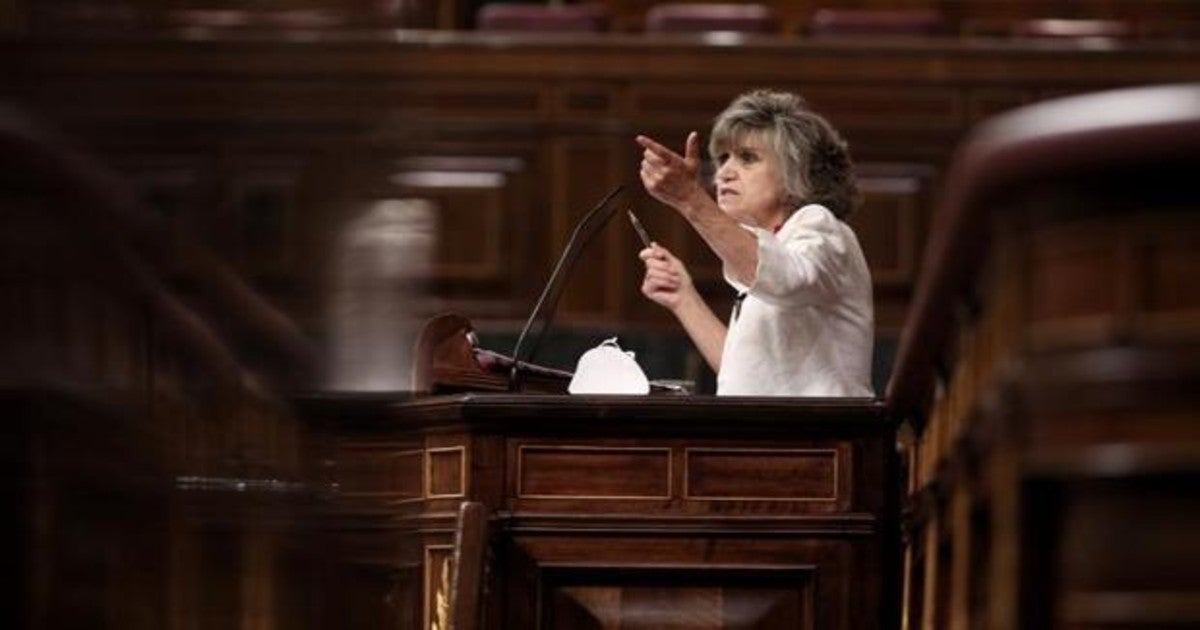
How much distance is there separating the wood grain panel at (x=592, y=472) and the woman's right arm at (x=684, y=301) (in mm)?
644

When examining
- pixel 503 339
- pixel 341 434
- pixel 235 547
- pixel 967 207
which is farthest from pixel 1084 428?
pixel 503 339

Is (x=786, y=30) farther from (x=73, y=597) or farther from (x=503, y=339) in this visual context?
(x=73, y=597)

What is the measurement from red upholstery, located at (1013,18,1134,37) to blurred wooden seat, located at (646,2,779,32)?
916 mm

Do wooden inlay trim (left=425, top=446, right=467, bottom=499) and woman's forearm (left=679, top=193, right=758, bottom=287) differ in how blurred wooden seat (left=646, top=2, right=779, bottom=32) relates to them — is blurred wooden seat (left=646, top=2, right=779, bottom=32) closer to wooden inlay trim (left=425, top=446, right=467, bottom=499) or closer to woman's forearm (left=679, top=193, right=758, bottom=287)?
woman's forearm (left=679, top=193, right=758, bottom=287)

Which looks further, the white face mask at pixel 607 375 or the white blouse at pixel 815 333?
the white face mask at pixel 607 375

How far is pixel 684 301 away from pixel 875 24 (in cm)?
315

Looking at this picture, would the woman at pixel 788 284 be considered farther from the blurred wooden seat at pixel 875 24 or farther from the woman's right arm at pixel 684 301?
the blurred wooden seat at pixel 875 24

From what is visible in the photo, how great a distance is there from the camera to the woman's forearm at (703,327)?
4.43 metres

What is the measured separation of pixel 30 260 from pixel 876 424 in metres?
3.36

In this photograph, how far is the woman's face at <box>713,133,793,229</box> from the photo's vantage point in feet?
14.1

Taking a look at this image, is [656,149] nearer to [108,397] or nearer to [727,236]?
[727,236]

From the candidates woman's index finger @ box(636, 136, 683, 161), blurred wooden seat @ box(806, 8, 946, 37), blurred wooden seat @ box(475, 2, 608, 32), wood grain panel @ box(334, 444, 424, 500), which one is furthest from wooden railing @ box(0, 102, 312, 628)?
blurred wooden seat @ box(806, 8, 946, 37)

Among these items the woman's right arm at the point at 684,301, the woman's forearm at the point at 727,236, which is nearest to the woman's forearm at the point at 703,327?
the woman's right arm at the point at 684,301

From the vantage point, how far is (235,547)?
539mm
